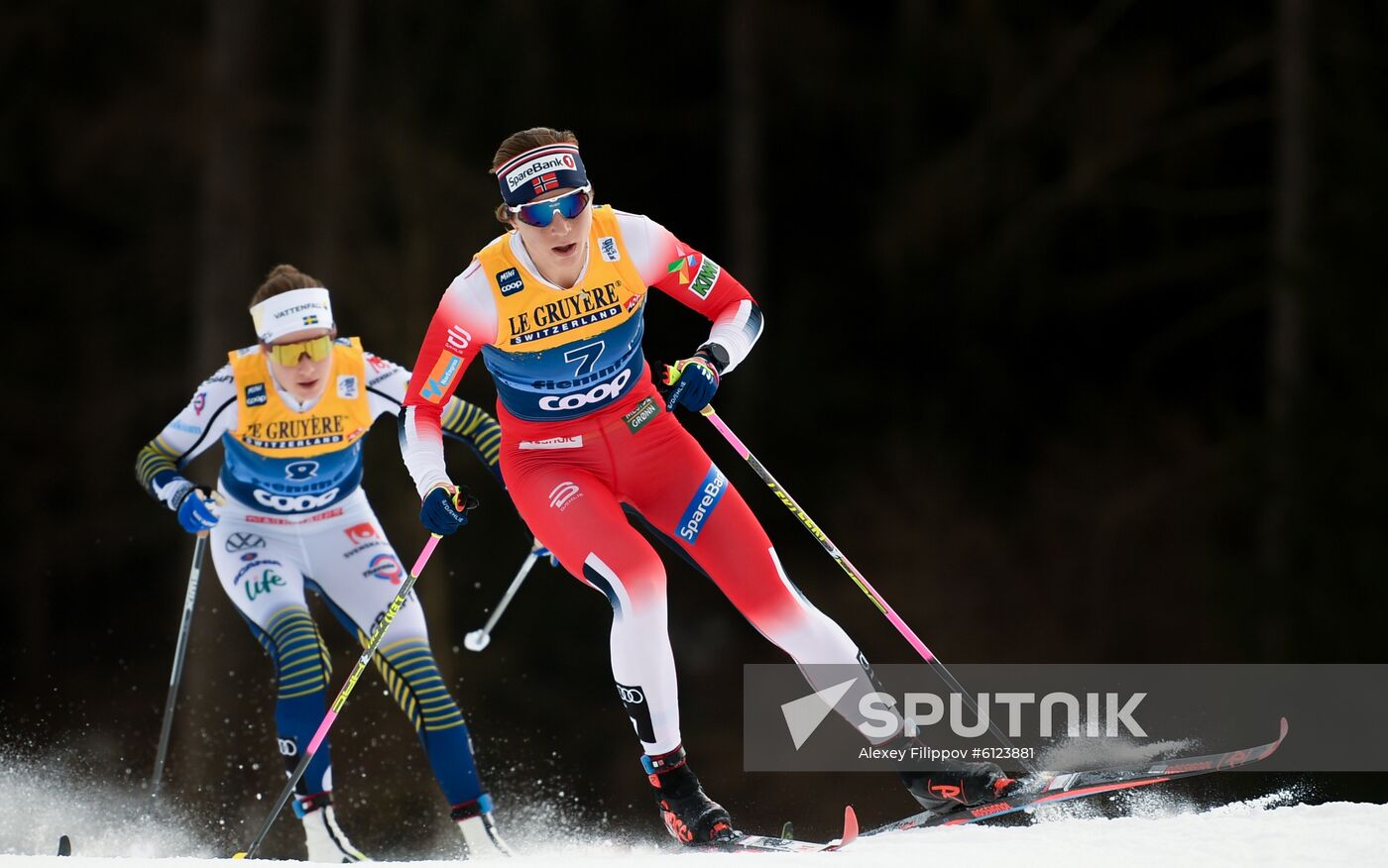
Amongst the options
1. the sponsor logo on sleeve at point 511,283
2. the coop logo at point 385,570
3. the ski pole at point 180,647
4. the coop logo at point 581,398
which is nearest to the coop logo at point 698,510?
the coop logo at point 581,398

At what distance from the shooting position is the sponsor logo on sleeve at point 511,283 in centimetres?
489

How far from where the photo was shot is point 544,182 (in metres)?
4.83

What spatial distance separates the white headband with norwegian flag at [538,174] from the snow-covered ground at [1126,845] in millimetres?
1930

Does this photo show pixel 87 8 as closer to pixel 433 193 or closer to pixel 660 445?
pixel 433 193

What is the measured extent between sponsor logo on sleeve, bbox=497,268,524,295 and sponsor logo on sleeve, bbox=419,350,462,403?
0.26m

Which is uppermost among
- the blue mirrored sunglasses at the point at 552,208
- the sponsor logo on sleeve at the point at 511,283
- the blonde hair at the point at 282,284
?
the blonde hair at the point at 282,284

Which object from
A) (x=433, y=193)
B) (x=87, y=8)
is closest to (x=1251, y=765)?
(x=433, y=193)

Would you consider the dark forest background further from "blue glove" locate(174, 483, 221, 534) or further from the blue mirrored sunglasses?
the blue mirrored sunglasses

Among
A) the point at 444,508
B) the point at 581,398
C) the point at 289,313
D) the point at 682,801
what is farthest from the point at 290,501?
the point at 682,801

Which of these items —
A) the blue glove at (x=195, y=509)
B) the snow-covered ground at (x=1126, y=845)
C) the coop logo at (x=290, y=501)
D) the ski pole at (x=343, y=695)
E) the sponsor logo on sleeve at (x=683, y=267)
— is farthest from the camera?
the coop logo at (x=290, y=501)

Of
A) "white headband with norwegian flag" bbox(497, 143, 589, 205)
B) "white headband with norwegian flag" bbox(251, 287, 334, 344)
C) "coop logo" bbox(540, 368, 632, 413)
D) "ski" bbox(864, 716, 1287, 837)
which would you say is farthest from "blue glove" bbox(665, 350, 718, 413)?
"white headband with norwegian flag" bbox(251, 287, 334, 344)

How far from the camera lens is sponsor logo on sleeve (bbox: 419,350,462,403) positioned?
4949mm

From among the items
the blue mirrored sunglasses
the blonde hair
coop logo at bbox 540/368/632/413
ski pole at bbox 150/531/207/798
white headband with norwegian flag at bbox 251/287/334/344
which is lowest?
ski pole at bbox 150/531/207/798

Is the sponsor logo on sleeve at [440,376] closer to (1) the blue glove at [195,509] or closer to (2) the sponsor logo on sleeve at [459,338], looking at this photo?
(2) the sponsor logo on sleeve at [459,338]
